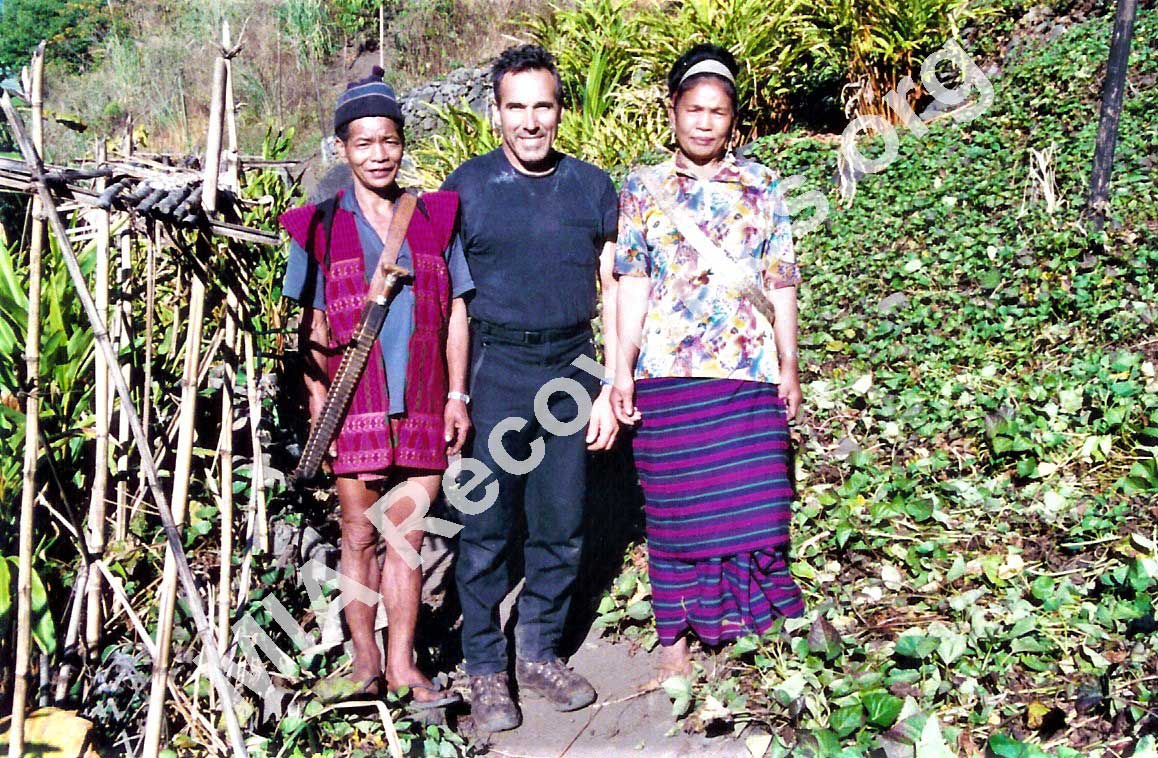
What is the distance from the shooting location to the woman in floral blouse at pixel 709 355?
9.05ft

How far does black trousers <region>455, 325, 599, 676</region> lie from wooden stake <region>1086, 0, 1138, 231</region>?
306cm

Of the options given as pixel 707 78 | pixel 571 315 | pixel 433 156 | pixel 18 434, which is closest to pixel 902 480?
pixel 571 315

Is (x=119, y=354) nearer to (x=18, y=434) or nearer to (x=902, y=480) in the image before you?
(x=18, y=434)

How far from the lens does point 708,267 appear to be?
276cm

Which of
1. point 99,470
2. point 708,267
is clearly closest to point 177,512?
point 99,470

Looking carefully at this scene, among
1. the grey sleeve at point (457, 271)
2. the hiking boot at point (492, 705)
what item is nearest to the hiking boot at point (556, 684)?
the hiking boot at point (492, 705)

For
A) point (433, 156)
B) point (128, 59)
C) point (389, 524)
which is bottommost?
point (389, 524)

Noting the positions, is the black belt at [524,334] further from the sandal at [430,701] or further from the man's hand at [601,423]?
the sandal at [430,701]

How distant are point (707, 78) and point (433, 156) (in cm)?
693

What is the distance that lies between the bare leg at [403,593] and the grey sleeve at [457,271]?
0.55 m

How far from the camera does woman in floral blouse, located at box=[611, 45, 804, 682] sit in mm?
2758

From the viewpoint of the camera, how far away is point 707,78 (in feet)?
8.60

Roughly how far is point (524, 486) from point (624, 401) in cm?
43

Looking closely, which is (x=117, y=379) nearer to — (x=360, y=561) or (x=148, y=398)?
(x=148, y=398)
